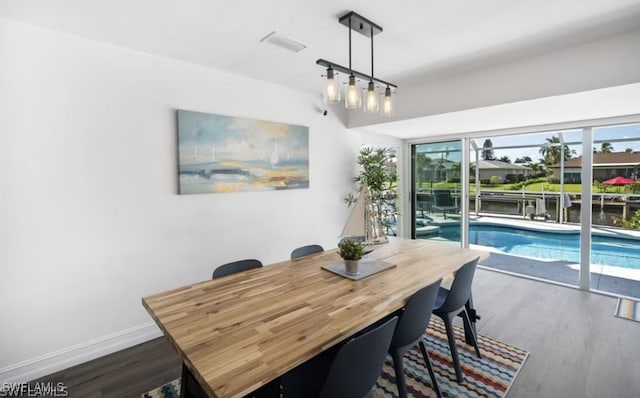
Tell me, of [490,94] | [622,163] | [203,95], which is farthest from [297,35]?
[622,163]

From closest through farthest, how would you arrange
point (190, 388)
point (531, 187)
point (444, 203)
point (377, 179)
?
point (190, 388) < point (377, 179) < point (531, 187) < point (444, 203)

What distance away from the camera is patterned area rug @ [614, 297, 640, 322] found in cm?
301

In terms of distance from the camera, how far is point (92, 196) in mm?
2400

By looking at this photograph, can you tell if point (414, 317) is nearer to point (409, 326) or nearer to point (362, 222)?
point (409, 326)

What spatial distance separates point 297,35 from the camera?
2346 millimetres

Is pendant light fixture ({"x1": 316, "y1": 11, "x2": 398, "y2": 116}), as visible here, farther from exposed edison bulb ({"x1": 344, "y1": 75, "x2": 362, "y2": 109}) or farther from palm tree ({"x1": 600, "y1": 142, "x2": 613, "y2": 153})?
palm tree ({"x1": 600, "y1": 142, "x2": 613, "y2": 153})

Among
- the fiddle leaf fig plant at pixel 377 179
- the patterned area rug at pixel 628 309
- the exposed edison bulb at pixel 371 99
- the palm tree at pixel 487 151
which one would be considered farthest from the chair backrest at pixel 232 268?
the palm tree at pixel 487 151

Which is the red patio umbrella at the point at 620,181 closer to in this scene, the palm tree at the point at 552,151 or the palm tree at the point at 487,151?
the palm tree at the point at 552,151

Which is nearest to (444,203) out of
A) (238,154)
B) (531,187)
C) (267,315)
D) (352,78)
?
(531,187)

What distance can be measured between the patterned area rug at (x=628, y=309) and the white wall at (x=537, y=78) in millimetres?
2293

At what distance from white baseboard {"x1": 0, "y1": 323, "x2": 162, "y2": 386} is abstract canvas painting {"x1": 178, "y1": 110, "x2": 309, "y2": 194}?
1.32 metres

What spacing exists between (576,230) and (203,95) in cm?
488

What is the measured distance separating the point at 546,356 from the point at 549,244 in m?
3.12

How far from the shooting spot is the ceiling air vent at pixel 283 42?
2.35 m
